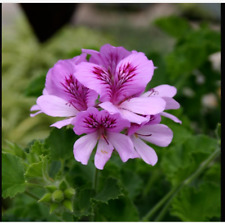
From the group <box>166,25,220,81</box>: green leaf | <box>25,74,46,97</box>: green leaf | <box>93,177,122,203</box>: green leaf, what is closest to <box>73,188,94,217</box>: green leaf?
<box>93,177,122,203</box>: green leaf

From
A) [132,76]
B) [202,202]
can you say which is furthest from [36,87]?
[202,202]

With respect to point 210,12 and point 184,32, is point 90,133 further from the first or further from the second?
point 210,12

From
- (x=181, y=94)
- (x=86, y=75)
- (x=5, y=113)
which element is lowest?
(x=5, y=113)

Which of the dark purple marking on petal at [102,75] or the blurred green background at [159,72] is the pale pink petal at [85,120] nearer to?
the dark purple marking on petal at [102,75]

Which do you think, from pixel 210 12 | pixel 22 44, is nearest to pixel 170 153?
pixel 22 44

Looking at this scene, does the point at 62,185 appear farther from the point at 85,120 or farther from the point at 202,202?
the point at 202,202

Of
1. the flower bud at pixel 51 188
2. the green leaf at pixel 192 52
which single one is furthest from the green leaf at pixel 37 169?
the green leaf at pixel 192 52

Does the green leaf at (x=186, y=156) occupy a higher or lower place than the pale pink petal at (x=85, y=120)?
lower
